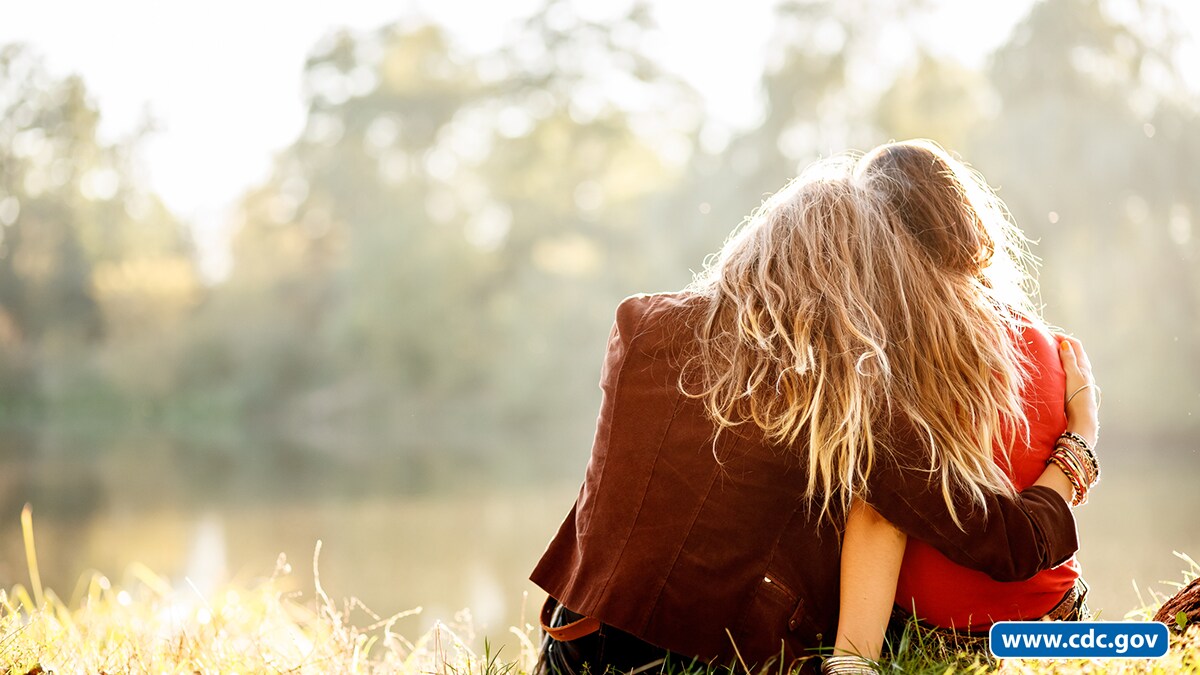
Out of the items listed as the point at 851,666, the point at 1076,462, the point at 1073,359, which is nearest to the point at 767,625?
the point at 851,666

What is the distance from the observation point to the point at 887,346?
4.51 feet

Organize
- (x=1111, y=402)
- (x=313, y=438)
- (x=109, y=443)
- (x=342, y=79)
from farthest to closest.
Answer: (x=342, y=79) → (x=313, y=438) → (x=109, y=443) → (x=1111, y=402)

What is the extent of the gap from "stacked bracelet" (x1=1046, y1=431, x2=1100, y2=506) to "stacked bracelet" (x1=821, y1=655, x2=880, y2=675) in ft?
1.18

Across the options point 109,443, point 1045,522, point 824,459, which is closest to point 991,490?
point 1045,522

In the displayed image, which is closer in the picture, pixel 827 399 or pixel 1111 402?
pixel 827 399

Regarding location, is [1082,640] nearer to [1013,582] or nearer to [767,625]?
[1013,582]

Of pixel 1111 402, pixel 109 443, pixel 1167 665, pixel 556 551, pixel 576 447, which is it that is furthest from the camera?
pixel 109 443

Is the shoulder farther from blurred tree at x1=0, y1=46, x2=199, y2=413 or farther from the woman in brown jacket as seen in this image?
blurred tree at x1=0, y1=46, x2=199, y2=413

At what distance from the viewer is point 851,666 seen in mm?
1312

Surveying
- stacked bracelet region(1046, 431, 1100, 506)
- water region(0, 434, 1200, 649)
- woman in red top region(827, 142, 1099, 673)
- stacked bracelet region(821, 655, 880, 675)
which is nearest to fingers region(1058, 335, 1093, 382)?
woman in red top region(827, 142, 1099, 673)

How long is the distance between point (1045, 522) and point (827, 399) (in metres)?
0.31

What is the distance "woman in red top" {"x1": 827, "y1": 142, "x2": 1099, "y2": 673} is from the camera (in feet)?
4.65

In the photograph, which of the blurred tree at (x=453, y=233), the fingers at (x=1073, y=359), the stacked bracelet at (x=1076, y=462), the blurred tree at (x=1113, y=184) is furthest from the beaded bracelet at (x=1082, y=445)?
the blurred tree at (x=453, y=233)

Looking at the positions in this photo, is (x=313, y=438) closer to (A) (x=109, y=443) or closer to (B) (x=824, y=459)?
(A) (x=109, y=443)
